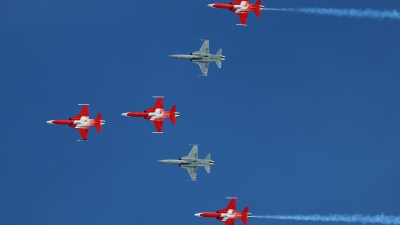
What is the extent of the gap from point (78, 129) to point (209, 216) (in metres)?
19.9

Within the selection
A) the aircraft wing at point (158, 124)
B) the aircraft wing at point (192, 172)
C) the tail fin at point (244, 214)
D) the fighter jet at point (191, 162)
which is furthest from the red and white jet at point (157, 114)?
the tail fin at point (244, 214)

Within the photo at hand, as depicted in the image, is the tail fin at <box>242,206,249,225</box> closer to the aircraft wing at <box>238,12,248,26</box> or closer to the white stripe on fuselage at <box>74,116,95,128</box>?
the white stripe on fuselage at <box>74,116,95,128</box>

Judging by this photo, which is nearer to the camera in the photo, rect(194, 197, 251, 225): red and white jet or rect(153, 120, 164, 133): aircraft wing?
rect(194, 197, 251, 225): red and white jet

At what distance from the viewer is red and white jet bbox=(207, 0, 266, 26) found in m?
161

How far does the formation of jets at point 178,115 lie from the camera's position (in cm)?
15988

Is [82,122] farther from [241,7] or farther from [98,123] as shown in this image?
[241,7]

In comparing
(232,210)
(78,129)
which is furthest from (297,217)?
(78,129)

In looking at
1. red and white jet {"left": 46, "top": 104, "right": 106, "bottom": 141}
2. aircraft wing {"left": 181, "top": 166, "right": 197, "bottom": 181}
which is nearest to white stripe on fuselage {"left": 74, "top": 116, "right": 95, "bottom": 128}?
red and white jet {"left": 46, "top": 104, "right": 106, "bottom": 141}

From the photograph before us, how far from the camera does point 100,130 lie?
160 metres

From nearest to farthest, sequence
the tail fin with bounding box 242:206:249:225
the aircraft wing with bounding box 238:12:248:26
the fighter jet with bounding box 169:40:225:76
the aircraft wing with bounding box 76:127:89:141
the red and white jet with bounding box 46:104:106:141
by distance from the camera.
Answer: the tail fin with bounding box 242:206:249:225 → the red and white jet with bounding box 46:104:106:141 → the aircraft wing with bounding box 76:127:89:141 → the aircraft wing with bounding box 238:12:248:26 → the fighter jet with bounding box 169:40:225:76

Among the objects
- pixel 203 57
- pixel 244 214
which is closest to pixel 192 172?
pixel 244 214

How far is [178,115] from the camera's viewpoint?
6373 inches

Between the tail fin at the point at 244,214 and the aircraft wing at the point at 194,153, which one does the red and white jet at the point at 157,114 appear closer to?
the aircraft wing at the point at 194,153

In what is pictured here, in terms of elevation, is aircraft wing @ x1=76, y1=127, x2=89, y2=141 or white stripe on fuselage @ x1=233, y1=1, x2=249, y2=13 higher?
white stripe on fuselage @ x1=233, y1=1, x2=249, y2=13
